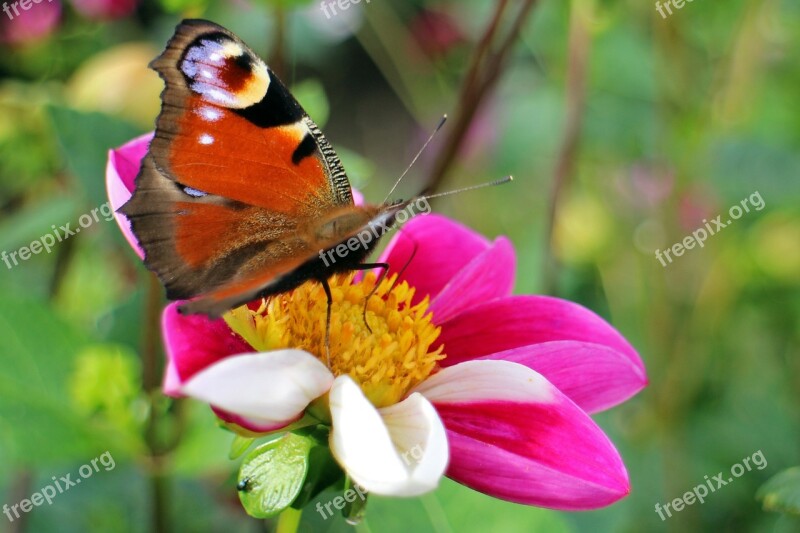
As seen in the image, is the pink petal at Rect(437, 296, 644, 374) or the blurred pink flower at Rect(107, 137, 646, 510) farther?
the pink petal at Rect(437, 296, 644, 374)

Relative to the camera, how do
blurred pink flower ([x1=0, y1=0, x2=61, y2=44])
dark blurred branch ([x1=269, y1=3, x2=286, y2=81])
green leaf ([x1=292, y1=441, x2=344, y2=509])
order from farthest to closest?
1. blurred pink flower ([x1=0, y1=0, x2=61, y2=44])
2. dark blurred branch ([x1=269, y1=3, x2=286, y2=81])
3. green leaf ([x1=292, y1=441, x2=344, y2=509])

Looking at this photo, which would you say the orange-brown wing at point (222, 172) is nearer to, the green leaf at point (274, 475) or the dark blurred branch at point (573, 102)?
the green leaf at point (274, 475)

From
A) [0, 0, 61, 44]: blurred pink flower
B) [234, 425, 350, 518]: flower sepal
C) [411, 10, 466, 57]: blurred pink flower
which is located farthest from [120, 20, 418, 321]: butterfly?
[411, 10, 466, 57]: blurred pink flower

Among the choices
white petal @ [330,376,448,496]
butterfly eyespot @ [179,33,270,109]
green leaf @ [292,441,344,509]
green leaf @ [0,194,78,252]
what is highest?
butterfly eyespot @ [179,33,270,109]

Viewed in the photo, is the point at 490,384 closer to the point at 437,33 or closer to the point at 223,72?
the point at 223,72

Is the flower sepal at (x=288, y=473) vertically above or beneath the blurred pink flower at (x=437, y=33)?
above

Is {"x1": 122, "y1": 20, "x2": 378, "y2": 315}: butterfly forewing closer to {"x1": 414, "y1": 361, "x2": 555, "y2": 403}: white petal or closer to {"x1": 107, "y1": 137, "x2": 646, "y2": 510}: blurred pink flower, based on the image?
{"x1": 107, "y1": 137, "x2": 646, "y2": 510}: blurred pink flower

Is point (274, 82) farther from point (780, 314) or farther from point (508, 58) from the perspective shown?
point (780, 314)

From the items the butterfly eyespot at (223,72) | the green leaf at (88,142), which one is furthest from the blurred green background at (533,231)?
the butterfly eyespot at (223,72)
